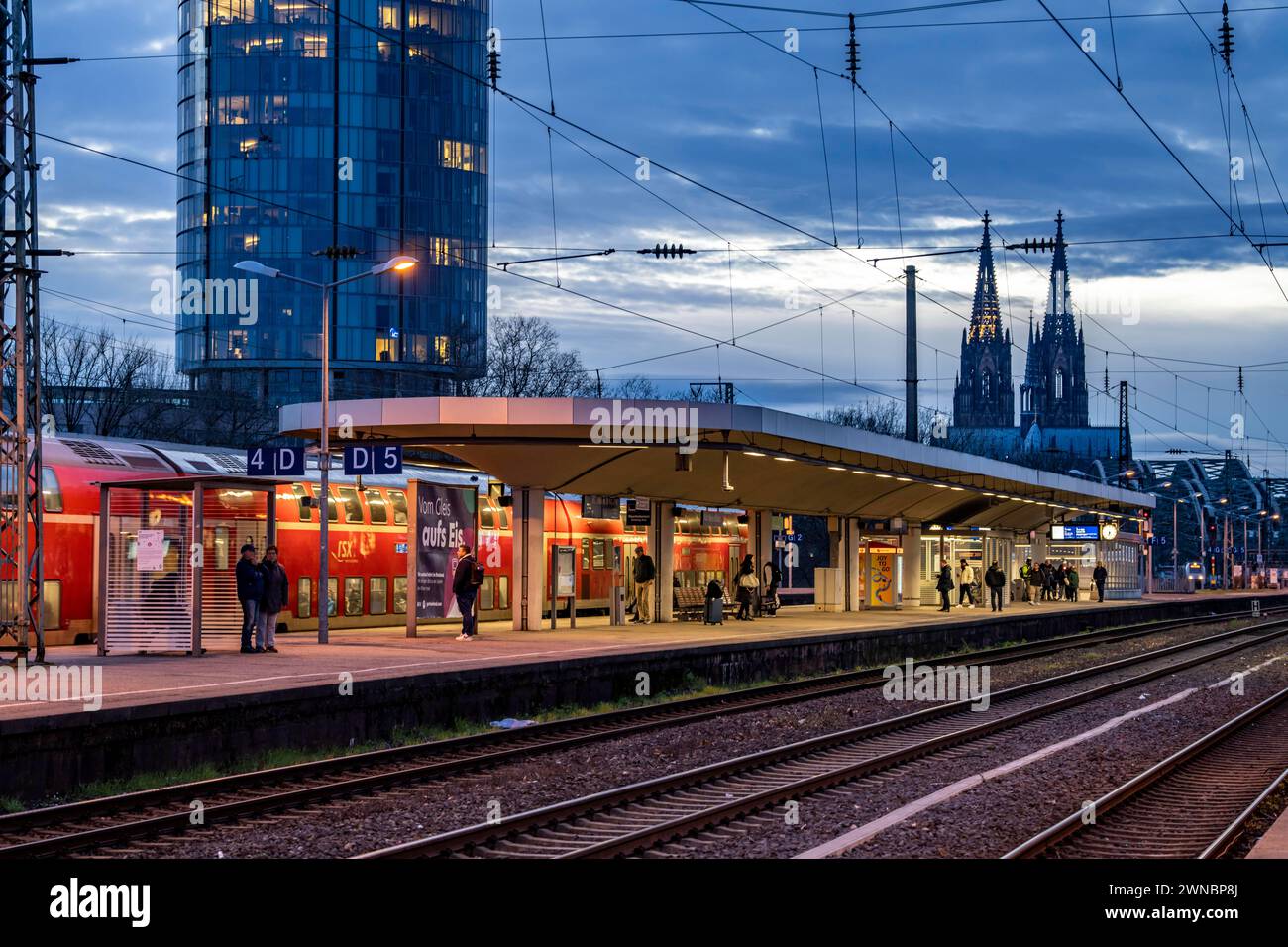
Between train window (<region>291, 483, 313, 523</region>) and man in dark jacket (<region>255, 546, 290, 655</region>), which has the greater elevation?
train window (<region>291, 483, 313, 523</region>)

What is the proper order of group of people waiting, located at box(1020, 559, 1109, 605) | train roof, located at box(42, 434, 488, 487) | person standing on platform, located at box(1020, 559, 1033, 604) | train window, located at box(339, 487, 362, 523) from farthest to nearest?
group of people waiting, located at box(1020, 559, 1109, 605) < person standing on platform, located at box(1020, 559, 1033, 604) < train window, located at box(339, 487, 362, 523) < train roof, located at box(42, 434, 488, 487)

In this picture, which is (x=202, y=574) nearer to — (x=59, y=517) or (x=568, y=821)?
(x=59, y=517)

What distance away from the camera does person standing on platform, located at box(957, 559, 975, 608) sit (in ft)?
173

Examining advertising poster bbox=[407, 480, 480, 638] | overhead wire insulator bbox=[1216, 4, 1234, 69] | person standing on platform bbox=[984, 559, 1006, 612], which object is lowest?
person standing on platform bbox=[984, 559, 1006, 612]

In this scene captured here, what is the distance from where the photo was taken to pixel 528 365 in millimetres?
77188

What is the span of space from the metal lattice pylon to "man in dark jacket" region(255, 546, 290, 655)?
4902mm

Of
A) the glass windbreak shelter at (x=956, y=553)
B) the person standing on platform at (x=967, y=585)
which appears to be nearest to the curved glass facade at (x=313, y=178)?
the glass windbreak shelter at (x=956, y=553)

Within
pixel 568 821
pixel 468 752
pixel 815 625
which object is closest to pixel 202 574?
pixel 468 752

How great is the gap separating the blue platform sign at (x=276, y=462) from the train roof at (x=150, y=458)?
234 centimetres

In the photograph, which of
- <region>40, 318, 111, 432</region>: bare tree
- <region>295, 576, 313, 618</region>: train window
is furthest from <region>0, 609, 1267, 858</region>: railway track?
<region>40, 318, 111, 432</region>: bare tree

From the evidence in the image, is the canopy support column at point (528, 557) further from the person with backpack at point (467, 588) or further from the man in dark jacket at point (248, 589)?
the man in dark jacket at point (248, 589)

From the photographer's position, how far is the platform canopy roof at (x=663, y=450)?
27.7 metres

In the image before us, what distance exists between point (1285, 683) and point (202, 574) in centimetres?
1955

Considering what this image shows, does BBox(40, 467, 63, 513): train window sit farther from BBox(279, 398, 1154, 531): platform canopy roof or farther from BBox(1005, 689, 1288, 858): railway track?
BBox(1005, 689, 1288, 858): railway track
